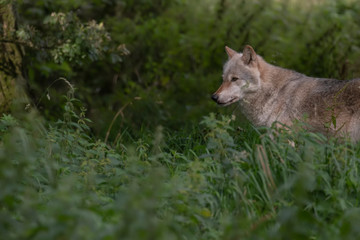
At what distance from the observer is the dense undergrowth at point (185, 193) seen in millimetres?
2389

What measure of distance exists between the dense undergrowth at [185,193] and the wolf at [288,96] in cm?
37

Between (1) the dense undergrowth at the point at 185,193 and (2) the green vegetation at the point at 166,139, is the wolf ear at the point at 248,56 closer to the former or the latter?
(2) the green vegetation at the point at 166,139

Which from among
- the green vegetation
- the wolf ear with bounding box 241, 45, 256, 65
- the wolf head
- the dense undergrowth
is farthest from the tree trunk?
the wolf ear with bounding box 241, 45, 256, 65

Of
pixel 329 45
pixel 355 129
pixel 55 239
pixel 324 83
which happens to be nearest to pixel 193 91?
pixel 329 45

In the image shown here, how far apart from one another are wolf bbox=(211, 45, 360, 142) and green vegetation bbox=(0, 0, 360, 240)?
27cm

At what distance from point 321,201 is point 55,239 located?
6.18 feet

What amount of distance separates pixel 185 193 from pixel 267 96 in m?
2.38

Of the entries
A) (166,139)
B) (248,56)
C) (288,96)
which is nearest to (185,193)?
(288,96)

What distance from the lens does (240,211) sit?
3.28 meters

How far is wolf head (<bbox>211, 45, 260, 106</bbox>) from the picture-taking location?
16.9 feet

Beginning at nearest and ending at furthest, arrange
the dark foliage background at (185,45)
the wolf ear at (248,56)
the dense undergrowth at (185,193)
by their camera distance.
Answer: the dense undergrowth at (185,193)
the wolf ear at (248,56)
the dark foliage background at (185,45)

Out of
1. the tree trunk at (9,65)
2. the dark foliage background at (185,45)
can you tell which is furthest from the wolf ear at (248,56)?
the tree trunk at (9,65)

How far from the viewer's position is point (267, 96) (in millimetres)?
5168

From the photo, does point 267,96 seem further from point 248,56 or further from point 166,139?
point 166,139
